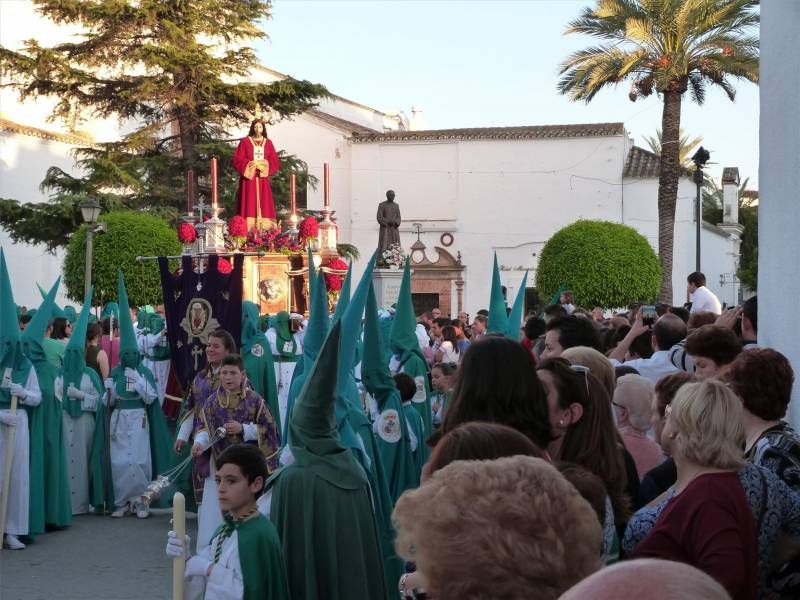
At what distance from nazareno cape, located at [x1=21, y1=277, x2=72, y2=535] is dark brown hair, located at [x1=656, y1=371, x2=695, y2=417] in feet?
22.5

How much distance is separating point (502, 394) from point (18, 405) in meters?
7.27

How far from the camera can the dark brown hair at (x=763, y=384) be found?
421 centimetres

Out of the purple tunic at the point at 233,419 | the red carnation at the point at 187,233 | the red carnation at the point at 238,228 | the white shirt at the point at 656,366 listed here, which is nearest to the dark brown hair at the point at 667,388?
the white shirt at the point at 656,366

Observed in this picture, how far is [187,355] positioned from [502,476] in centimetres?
900

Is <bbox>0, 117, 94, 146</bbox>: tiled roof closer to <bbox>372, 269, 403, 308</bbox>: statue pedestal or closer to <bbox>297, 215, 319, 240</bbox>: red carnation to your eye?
<bbox>372, 269, 403, 308</bbox>: statue pedestal

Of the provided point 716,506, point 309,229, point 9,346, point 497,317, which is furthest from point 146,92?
point 716,506

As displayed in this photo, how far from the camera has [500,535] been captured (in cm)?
210

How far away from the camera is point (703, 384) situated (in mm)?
3631

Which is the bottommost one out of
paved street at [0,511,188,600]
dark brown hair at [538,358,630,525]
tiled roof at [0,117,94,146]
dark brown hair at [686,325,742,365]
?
paved street at [0,511,188,600]

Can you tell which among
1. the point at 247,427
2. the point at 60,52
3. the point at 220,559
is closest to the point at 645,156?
the point at 60,52

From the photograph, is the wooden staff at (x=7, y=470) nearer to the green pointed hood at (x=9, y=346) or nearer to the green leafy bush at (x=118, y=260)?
the green pointed hood at (x=9, y=346)

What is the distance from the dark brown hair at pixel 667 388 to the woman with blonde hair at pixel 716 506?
840 millimetres

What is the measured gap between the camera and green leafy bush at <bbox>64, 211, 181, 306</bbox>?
24.5 meters

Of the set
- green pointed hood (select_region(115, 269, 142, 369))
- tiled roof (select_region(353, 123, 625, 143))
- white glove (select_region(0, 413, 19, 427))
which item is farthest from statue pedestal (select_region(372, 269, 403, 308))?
tiled roof (select_region(353, 123, 625, 143))
